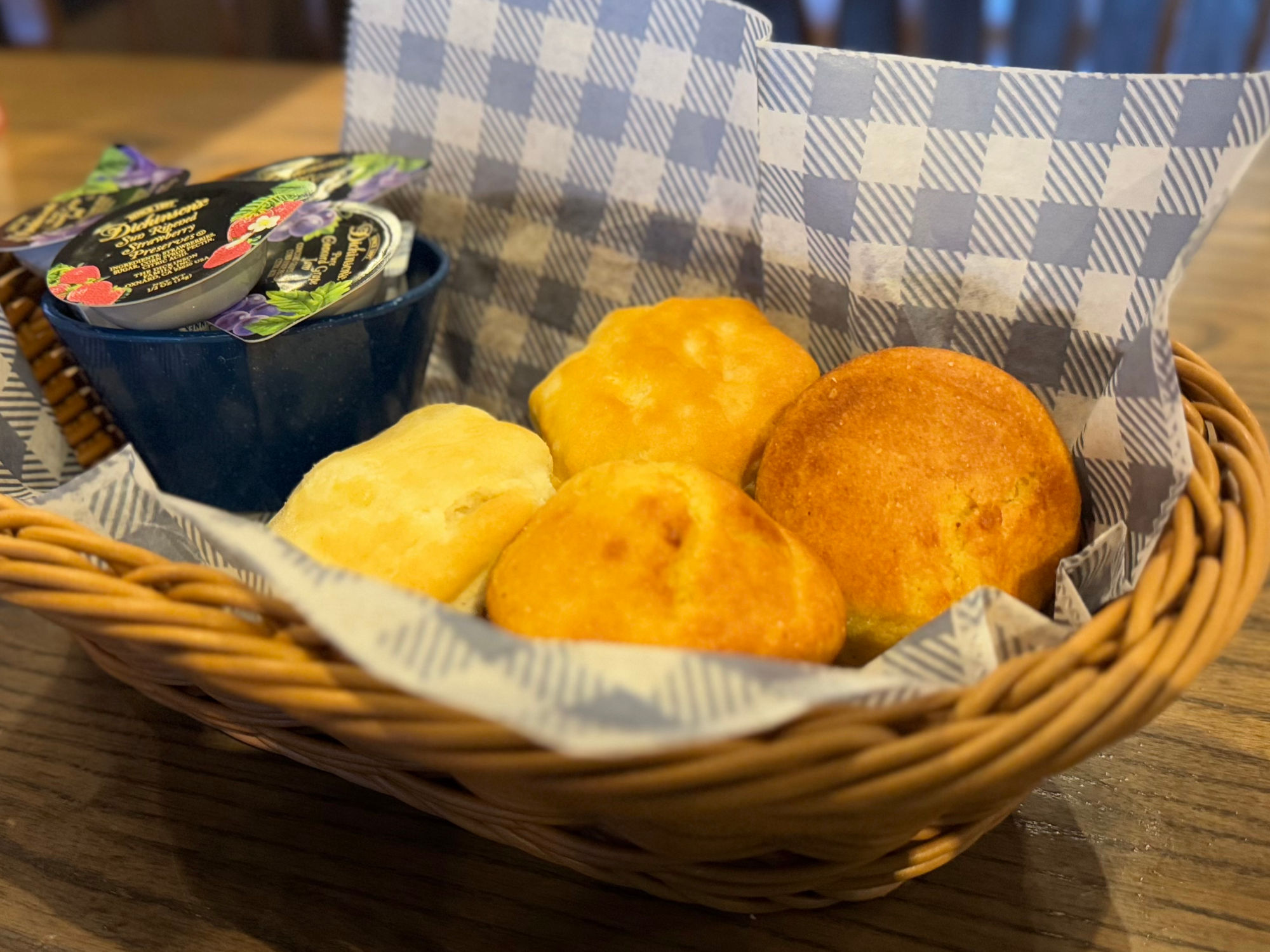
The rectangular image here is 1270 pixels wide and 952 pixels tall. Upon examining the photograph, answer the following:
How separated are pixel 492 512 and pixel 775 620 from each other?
0.65ft

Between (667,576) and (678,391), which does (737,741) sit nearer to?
(667,576)

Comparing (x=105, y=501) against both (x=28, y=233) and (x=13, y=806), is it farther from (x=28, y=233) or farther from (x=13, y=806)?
(x=28, y=233)

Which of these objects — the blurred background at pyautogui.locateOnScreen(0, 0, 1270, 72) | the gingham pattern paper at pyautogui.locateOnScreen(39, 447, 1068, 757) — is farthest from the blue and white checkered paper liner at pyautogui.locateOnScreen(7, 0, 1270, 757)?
the blurred background at pyautogui.locateOnScreen(0, 0, 1270, 72)

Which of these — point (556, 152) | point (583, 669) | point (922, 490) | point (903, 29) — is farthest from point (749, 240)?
point (903, 29)

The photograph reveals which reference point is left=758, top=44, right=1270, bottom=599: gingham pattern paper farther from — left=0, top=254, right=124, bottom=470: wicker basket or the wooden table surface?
left=0, top=254, right=124, bottom=470: wicker basket

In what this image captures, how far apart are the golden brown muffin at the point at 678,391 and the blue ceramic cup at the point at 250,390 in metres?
0.13

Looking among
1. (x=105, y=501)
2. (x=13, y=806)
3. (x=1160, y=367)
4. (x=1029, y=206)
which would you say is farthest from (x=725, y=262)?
(x=13, y=806)

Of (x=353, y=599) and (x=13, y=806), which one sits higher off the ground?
(x=353, y=599)

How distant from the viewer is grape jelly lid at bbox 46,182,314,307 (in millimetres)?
728

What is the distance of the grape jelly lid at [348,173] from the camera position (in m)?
0.88

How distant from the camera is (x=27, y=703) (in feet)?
2.23

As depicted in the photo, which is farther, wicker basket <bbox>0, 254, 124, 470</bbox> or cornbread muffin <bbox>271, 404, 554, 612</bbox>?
wicker basket <bbox>0, 254, 124, 470</bbox>

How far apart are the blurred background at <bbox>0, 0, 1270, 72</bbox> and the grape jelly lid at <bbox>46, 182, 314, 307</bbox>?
→ 7.39 feet

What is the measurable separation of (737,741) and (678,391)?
34cm
